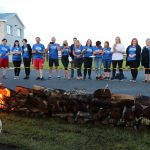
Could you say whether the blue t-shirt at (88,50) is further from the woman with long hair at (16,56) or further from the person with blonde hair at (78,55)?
the woman with long hair at (16,56)

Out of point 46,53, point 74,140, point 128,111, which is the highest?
point 46,53

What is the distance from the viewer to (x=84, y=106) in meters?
9.95

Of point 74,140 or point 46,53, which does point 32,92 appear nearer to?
point 74,140

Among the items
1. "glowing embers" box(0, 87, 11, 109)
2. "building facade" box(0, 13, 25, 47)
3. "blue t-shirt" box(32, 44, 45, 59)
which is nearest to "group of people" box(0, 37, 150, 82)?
"blue t-shirt" box(32, 44, 45, 59)

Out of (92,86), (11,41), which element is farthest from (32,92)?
(11,41)

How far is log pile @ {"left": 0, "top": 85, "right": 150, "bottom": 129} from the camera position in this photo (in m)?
9.30

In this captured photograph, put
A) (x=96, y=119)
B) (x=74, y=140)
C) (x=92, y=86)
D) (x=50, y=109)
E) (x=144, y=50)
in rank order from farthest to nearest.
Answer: (x=144, y=50), (x=92, y=86), (x=50, y=109), (x=96, y=119), (x=74, y=140)

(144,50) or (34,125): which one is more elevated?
(144,50)

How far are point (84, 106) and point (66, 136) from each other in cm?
102

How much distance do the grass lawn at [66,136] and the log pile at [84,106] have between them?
A: 0.21 m

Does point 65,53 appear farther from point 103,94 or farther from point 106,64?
point 103,94

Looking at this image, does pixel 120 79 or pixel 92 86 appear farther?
pixel 120 79

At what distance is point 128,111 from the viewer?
9250 millimetres

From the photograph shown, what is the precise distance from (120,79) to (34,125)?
26.8 feet
